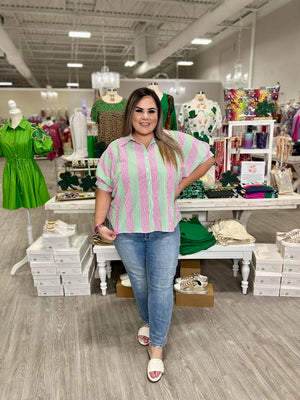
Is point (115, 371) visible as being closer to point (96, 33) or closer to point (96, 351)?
point (96, 351)

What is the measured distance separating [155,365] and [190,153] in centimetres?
126

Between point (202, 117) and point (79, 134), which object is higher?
point (202, 117)

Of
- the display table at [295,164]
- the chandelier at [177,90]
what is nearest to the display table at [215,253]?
the display table at [295,164]

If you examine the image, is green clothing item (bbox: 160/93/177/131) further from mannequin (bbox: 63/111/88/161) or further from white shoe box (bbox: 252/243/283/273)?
white shoe box (bbox: 252/243/283/273)

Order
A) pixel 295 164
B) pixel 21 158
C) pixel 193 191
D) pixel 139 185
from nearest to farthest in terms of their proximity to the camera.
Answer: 1. pixel 139 185
2. pixel 193 191
3. pixel 21 158
4. pixel 295 164

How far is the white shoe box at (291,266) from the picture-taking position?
2580mm

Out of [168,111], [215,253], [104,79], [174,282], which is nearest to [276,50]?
[104,79]

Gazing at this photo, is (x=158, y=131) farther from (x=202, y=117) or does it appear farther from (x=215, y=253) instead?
(x=202, y=117)

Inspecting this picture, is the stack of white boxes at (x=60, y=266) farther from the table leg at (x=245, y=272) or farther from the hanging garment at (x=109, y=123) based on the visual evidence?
the table leg at (x=245, y=272)

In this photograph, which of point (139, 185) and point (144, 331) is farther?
point (144, 331)

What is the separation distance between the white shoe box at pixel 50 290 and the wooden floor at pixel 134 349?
0.06 meters

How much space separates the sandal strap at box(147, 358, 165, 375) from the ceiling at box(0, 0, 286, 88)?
683 centimetres

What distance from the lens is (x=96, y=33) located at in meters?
10.7

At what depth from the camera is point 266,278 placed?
2.65m
